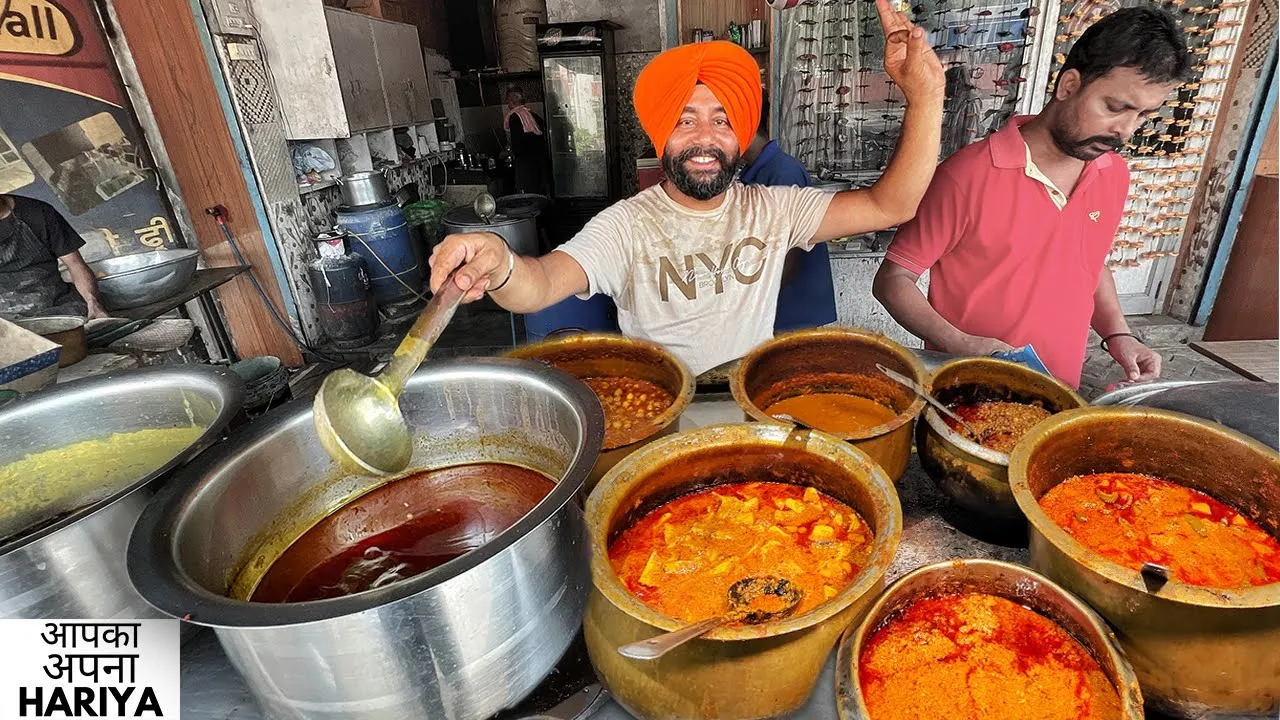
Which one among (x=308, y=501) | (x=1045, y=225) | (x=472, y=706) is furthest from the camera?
(x=1045, y=225)

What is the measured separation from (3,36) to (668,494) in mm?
4940

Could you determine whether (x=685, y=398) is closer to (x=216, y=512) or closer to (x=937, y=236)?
(x=216, y=512)

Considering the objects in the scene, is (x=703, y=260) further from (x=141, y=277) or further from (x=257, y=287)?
(x=257, y=287)

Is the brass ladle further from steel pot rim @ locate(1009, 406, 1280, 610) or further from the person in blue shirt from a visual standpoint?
the person in blue shirt

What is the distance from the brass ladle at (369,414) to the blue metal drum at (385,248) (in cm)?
541

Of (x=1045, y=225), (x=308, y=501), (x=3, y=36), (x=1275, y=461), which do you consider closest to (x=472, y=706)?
(x=308, y=501)

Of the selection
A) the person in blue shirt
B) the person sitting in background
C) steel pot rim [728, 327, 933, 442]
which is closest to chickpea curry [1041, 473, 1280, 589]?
steel pot rim [728, 327, 933, 442]

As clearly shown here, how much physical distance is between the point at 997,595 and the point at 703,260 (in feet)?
5.14

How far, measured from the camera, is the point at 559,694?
112cm

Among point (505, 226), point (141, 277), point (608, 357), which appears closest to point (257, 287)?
point (141, 277)

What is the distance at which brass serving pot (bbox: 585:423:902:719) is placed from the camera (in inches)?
35.5

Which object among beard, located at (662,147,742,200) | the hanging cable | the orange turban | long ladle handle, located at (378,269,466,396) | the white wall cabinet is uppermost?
the white wall cabinet

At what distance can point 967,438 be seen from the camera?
1.30 metres

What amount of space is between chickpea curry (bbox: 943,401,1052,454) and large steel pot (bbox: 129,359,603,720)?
0.92 meters
